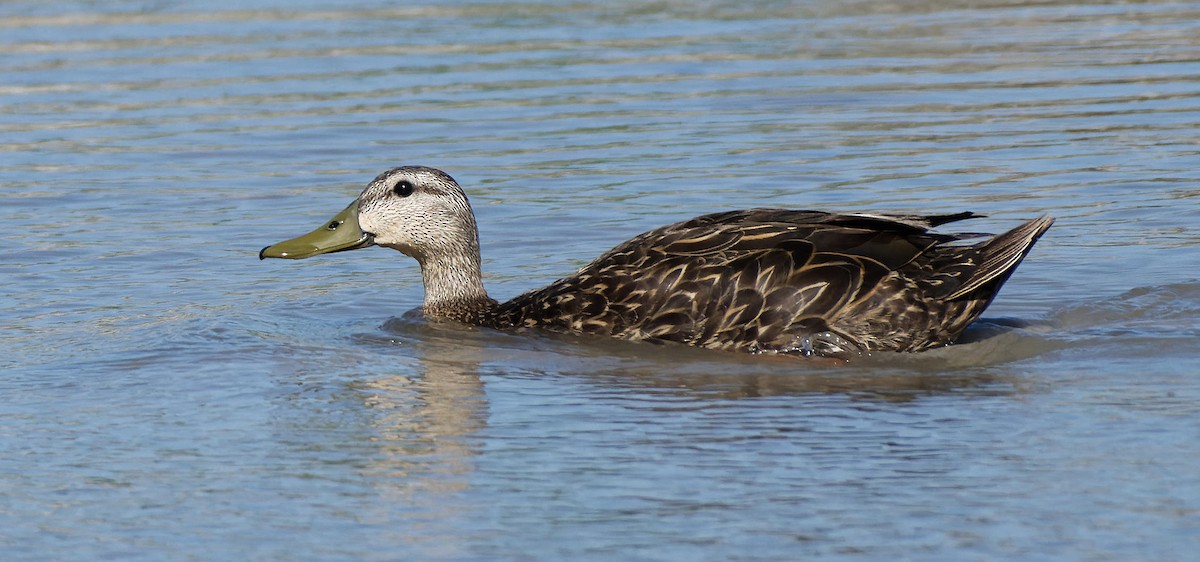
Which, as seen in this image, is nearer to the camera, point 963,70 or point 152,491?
point 152,491

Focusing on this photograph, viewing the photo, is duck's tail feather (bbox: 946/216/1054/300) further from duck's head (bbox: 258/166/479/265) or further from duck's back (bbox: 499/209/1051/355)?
duck's head (bbox: 258/166/479/265)

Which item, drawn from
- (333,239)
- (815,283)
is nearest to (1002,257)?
(815,283)

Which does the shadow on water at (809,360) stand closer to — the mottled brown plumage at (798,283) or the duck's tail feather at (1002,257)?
the mottled brown plumage at (798,283)

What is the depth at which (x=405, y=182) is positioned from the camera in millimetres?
10375

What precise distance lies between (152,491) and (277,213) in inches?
245

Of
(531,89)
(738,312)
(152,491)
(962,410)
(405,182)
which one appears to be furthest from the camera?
(531,89)

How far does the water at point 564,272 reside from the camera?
6.62 metres

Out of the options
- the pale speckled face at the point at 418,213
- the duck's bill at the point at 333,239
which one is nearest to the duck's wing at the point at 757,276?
the pale speckled face at the point at 418,213

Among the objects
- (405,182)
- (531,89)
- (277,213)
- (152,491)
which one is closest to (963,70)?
(531,89)

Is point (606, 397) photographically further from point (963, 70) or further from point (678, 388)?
point (963, 70)

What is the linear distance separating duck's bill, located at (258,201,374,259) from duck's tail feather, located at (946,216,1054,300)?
3.24 metres

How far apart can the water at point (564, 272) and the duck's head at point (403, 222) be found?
43cm

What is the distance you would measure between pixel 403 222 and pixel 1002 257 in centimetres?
326

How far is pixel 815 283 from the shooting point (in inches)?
359
